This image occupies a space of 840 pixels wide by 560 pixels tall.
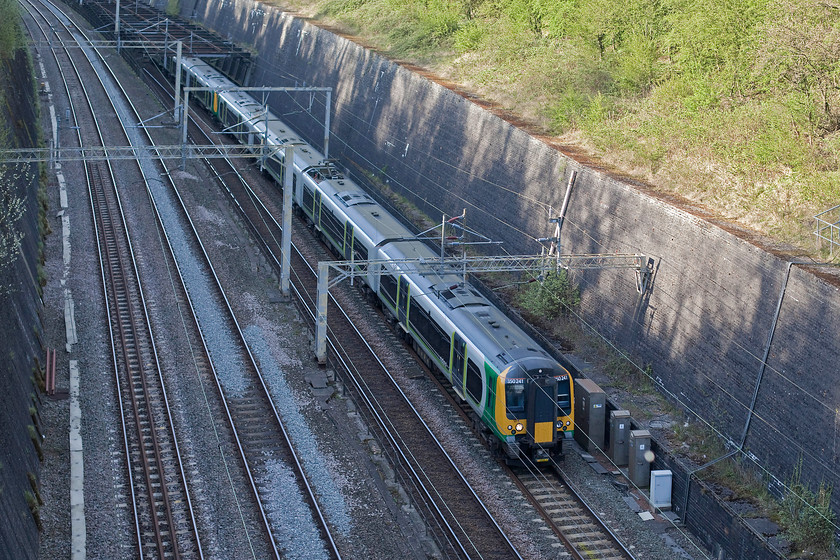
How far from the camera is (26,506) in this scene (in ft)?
54.3

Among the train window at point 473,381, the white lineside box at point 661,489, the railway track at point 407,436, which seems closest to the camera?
the railway track at point 407,436

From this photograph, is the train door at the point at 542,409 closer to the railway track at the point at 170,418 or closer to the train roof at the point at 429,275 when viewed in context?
the train roof at the point at 429,275

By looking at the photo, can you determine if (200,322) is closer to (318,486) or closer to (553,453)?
(318,486)

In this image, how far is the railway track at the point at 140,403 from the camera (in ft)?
56.9

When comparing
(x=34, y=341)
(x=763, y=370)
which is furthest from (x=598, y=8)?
(x=34, y=341)

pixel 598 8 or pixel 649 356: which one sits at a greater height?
pixel 598 8

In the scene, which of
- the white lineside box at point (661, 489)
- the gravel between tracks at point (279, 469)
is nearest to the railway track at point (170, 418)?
the gravel between tracks at point (279, 469)

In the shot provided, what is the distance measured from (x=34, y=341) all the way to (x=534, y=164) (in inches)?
581

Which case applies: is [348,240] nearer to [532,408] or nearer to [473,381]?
[473,381]

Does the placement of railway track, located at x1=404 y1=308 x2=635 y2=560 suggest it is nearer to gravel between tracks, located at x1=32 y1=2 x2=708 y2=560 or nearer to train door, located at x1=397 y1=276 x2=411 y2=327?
gravel between tracks, located at x1=32 y1=2 x2=708 y2=560

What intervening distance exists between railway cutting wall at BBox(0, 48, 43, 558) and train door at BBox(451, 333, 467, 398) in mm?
8652

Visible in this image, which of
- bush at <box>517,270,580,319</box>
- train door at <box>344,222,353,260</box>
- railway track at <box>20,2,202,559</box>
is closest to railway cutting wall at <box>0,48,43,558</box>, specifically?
railway track at <box>20,2,202,559</box>

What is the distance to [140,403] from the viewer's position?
72.1 feet

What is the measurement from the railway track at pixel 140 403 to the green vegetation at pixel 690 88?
1329 cm
